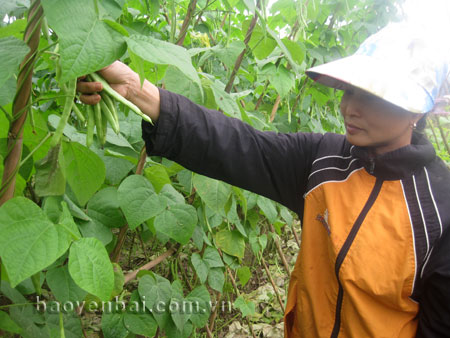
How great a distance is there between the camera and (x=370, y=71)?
880 mm

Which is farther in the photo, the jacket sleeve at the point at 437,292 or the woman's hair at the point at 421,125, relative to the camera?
the woman's hair at the point at 421,125

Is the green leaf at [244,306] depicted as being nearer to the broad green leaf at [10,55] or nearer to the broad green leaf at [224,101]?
the broad green leaf at [224,101]

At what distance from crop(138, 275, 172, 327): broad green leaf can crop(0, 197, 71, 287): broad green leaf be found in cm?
51

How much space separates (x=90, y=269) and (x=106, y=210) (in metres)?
0.31

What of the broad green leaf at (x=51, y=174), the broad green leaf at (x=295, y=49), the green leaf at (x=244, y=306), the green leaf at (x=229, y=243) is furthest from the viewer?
the green leaf at (x=244, y=306)

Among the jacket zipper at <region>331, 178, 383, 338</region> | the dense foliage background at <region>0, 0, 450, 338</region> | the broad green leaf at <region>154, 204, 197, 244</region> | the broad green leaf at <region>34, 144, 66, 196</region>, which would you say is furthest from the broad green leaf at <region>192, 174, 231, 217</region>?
the broad green leaf at <region>34, 144, 66, 196</region>

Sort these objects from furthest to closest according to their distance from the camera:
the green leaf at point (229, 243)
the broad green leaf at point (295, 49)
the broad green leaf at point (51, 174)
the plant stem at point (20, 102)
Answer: the green leaf at point (229, 243)
the broad green leaf at point (295, 49)
the broad green leaf at point (51, 174)
the plant stem at point (20, 102)

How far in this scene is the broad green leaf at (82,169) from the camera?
29.8 inches

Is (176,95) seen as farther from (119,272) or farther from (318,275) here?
(318,275)

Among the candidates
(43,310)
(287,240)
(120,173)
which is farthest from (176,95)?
(287,240)

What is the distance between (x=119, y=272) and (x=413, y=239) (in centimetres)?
68

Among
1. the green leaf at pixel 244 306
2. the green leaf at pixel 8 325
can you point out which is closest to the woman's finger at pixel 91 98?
the green leaf at pixel 8 325

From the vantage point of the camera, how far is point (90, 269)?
62cm

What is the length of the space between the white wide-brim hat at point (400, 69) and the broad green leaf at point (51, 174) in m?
0.59
